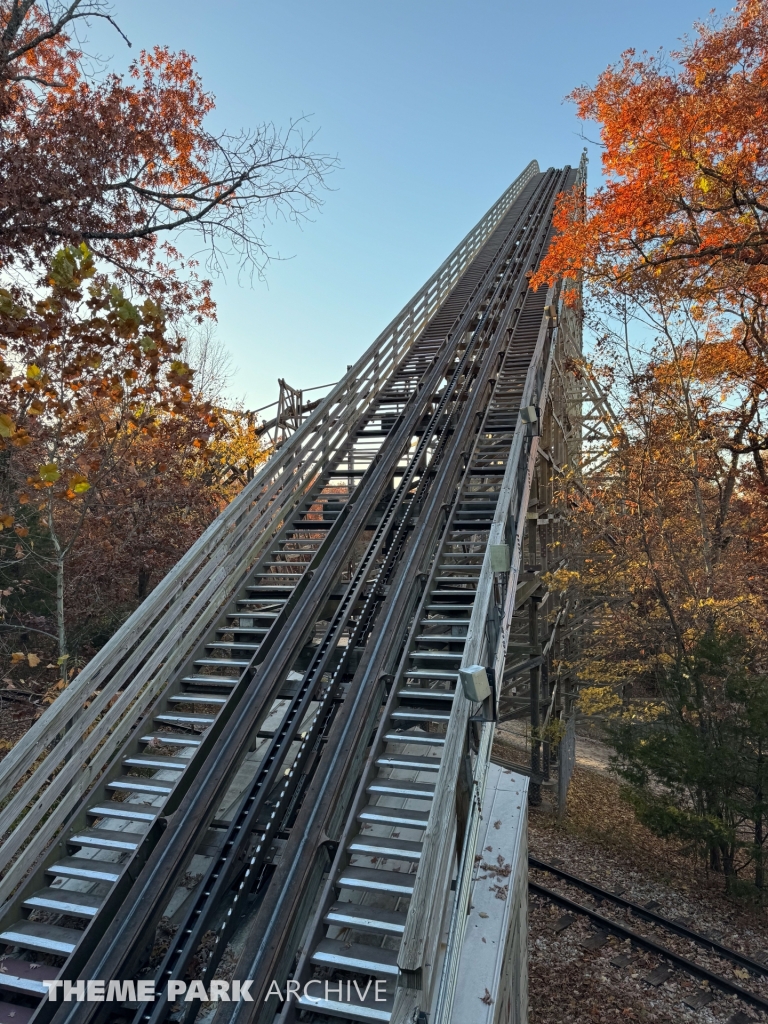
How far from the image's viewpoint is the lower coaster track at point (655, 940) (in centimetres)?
803

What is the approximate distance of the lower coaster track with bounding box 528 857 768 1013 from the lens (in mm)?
8031

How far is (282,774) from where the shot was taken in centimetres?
527

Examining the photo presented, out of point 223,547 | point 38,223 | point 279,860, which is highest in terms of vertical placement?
point 38,223

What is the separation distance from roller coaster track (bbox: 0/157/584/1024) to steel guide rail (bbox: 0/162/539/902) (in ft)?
0.09

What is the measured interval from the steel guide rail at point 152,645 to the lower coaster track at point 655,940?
7.55 metres

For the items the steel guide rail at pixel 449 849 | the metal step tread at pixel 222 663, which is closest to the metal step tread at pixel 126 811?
the metal step tread at pixel 222 663

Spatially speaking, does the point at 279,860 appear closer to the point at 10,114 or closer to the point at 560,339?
the point at 10,114

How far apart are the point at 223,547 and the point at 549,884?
346 inches

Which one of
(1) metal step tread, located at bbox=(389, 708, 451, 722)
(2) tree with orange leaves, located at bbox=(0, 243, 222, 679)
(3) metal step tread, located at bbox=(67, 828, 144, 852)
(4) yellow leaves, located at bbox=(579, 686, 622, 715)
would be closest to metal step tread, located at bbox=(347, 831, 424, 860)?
(1) metal step tread, located at bbox=(389, 708, 451, 722)

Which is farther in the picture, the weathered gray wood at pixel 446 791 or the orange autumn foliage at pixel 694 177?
the orange autumn foliage at pixel 694 177

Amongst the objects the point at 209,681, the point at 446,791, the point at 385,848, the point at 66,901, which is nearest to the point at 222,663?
the point at 209,681

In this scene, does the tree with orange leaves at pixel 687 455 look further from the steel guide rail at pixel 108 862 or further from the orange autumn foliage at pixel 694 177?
the steel guide rail at pixel 108 862

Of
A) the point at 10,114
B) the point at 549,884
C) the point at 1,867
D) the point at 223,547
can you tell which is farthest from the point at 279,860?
the point at 549,884

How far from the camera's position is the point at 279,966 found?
3.69 metres
